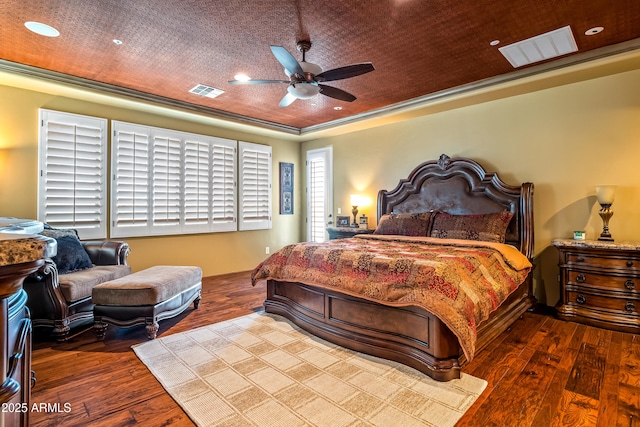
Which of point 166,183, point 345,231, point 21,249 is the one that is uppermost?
point 166,183

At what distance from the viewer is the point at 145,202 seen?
5.07 metres

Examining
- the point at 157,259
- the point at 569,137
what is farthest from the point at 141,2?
the point at 569,137

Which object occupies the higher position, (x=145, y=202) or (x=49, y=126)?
(x=49, y=126)

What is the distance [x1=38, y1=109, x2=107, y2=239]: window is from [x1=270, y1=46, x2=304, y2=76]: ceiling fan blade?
11.0ft

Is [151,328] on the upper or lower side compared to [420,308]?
lower

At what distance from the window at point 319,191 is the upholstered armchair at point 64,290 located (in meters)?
3.94

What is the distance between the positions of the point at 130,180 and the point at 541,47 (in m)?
5.49

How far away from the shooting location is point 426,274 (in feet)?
8.21

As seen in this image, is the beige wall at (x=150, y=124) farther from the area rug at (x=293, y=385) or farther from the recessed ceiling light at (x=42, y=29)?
the area rug at (x=293, y=385)

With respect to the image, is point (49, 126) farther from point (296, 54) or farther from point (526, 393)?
point (526, 393)

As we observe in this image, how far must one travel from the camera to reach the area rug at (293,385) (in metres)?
1.96

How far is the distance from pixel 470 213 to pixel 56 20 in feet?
16.5

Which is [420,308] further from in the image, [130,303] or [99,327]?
[99,327]

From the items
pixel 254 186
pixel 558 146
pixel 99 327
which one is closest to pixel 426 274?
pixel 558 146
